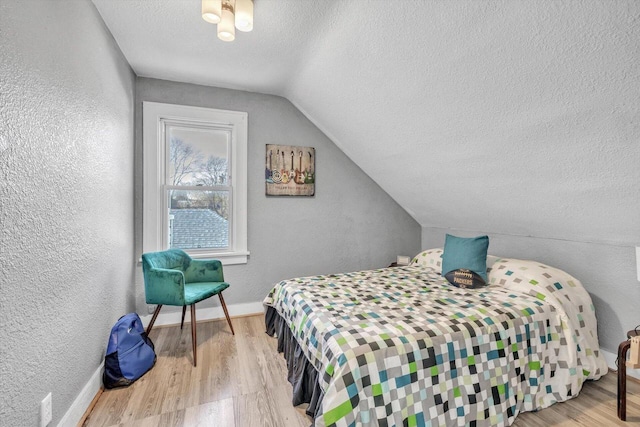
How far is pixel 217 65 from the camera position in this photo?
2.46 metres

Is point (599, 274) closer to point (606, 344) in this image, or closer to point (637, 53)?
point (606, 344)

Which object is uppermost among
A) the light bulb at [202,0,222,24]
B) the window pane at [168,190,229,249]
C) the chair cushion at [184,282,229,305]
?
the light bulb at [202,0,222,24]

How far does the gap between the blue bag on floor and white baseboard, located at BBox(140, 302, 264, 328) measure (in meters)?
0.64

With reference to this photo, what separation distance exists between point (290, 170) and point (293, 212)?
0.47m

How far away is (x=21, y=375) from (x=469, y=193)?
9.98 ft

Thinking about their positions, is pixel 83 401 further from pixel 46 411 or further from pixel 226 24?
pixel 226 24

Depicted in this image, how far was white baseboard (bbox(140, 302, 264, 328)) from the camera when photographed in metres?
2.77

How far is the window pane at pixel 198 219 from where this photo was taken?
2855mm

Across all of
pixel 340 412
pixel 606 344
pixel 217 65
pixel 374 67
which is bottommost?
pixel 606 344

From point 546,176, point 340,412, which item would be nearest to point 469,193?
point 546,176

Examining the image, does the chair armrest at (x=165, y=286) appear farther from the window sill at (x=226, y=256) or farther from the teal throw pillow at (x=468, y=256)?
the teal throw pillow at (x=468, y=256)

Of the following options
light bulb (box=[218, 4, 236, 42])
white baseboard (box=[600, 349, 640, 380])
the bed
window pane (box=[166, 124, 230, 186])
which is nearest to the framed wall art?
window pane (box=[166, 124, 230, 186])

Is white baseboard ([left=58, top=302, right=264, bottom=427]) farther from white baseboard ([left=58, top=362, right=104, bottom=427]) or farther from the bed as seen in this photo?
the bed

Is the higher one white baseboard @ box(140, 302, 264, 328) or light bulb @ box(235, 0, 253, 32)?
light bulb @ box(235, 0, 253, 32)
